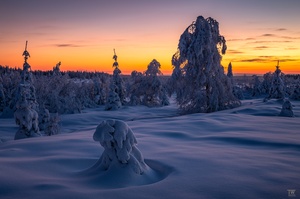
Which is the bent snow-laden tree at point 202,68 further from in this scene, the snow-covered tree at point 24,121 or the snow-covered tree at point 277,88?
the snow-covered tree at point 277,88

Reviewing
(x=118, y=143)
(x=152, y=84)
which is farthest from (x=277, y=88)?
(x=118, y=143)

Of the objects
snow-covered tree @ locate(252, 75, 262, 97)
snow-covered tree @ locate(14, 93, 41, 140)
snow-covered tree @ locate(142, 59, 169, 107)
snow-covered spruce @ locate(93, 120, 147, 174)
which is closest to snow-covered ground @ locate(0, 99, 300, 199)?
snow-covered spruce @ locate(93, 120, 147, 174)

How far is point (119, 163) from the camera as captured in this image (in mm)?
3752

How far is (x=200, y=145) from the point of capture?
5867mm

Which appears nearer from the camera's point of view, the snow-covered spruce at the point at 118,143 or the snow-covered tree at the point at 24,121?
the snow-covered spruce at the point at 118,143

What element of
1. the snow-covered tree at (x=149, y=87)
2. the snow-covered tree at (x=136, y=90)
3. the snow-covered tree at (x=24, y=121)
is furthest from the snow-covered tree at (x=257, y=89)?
the snow-covered tree at (x=24, y=121)

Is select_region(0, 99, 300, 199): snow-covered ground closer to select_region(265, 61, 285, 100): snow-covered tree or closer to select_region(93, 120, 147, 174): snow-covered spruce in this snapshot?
select_region(93, 120, 147, 174): snow-covered spruce

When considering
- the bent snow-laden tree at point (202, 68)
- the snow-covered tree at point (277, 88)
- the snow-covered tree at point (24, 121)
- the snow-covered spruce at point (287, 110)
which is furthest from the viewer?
the snow-covered tree at point (277, 88)

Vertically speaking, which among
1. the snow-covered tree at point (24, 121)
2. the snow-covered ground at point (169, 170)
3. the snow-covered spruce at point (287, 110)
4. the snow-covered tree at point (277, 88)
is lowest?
the snow-covered tree at point (24, 121)

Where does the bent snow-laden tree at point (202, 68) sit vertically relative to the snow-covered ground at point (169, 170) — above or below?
above

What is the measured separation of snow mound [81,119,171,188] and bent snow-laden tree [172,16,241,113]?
13576mm

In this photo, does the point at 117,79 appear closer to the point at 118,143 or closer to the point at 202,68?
the point at 202,68

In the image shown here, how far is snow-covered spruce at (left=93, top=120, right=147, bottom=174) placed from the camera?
3586mm

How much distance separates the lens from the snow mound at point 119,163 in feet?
11.6
